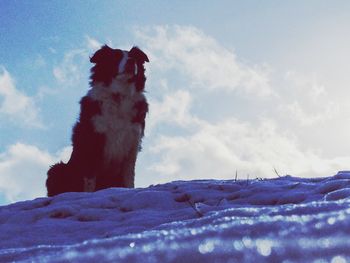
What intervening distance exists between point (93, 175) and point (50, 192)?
3.14 ft

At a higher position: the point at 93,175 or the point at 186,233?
the point at 93,175

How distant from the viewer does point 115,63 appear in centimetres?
1023

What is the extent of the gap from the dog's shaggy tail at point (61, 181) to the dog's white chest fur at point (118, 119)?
715 millimetres

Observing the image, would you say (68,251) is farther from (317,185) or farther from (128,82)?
(128,82)

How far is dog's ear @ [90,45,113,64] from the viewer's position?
10.2m

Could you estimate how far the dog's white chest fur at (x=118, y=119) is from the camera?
9.82 meters

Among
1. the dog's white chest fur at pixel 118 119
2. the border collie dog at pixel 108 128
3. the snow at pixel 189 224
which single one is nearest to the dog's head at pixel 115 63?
the border collie dog at pixel 108 128

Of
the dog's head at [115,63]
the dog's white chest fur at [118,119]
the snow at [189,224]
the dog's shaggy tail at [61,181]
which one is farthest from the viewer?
the dog's head at [115,63]

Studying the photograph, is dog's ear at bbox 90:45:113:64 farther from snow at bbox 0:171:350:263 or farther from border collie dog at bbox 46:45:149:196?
snow at bbox 0:171:350:263

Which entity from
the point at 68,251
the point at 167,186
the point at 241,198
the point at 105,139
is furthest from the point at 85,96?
the point at 68,251

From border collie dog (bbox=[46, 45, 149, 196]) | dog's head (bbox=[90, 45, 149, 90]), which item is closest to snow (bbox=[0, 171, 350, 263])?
border collie dog (bbox=[46, 45, 149, 196])

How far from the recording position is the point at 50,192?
992 cm

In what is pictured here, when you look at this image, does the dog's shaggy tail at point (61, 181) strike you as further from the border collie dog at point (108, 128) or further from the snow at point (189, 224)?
the snow at point (189, 224)

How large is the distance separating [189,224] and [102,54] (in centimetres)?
888
